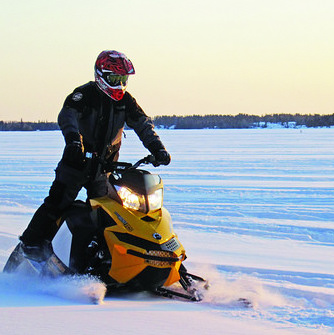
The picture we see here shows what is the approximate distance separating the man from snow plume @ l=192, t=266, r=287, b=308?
941mm

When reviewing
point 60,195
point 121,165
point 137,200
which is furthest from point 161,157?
point 60,195

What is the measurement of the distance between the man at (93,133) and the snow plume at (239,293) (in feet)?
3.09

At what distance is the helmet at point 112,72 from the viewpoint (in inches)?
149

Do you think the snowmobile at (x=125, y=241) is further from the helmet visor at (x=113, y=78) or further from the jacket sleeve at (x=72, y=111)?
the helmet visor at (x=113, y=78)

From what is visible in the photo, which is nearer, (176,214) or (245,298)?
(245,298)

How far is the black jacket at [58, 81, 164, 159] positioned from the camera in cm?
382

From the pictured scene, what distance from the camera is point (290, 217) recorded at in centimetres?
752

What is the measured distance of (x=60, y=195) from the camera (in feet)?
12.8

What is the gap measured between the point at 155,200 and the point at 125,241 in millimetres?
331

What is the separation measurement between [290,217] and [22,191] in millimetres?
5059

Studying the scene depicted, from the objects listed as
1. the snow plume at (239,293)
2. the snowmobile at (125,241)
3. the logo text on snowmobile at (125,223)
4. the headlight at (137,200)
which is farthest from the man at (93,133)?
the snow plume at (239,293)

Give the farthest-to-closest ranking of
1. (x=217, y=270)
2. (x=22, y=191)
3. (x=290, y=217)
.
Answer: (x=22, y=191) → (x=290, y=217) → (x=217, y=270)

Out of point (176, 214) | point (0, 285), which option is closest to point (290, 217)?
point (176, 214)

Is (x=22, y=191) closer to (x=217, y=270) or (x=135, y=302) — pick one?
(x=217, y=270)
